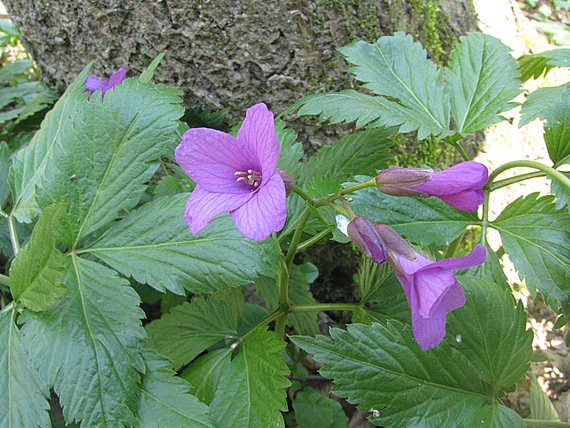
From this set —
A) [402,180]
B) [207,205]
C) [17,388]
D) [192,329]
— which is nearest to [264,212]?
[207,205]

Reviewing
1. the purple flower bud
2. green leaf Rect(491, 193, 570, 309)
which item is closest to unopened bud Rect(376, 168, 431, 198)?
the purple flower bud

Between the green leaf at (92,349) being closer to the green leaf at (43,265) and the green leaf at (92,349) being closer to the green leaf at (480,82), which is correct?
the green leaf at (43,265)

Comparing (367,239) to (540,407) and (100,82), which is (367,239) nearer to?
→ (540,407)

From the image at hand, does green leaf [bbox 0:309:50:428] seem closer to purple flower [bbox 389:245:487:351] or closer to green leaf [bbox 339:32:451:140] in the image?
purple flower [bbox 389:245:487:351]

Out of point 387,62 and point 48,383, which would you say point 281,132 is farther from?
point 48,383

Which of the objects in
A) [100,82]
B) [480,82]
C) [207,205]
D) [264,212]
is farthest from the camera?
[100,82]

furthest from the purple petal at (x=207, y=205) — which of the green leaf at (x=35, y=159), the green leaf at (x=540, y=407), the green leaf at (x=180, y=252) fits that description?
the green leaf at (x=540, y=407)

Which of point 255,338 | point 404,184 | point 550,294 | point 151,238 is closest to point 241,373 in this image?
point 255,338
